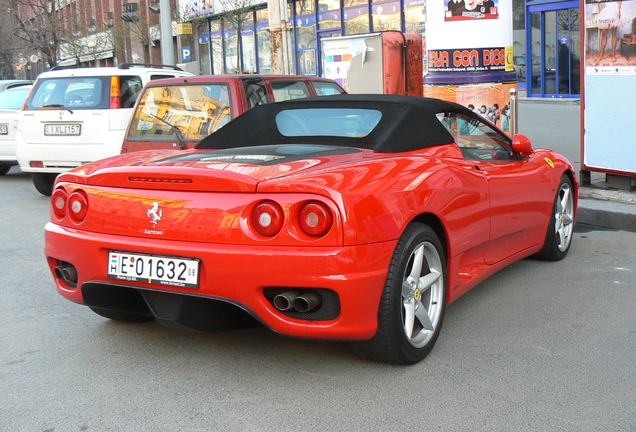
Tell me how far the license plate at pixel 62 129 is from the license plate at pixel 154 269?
6.54 metres

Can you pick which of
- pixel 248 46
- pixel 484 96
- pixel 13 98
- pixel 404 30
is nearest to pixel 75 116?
pixel 13 98

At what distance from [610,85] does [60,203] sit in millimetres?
5967

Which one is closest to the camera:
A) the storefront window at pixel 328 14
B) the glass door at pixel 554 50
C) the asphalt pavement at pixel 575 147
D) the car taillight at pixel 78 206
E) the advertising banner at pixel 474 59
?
the car taillight at pixel 78 206

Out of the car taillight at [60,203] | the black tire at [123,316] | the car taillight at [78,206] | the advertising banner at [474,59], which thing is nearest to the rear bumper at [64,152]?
the advertising banner at [474,59]

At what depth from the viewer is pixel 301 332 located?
3.63 m

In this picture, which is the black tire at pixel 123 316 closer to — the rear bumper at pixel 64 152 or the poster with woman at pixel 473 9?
the rear bumper at pixel 64 152

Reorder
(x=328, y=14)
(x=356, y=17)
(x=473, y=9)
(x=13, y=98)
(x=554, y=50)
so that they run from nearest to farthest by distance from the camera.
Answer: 1. (x=473, y=9)
2. (x=13, y=98)
3. (x=554, y=50)
4. (x=356, y=17)
5. (x=328, y=14)

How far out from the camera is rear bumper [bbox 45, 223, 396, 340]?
3508mm

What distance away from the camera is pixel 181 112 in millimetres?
7922

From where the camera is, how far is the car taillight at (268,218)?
359 cm

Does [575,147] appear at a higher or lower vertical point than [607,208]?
higher

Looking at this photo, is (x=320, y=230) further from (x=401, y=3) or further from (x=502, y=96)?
(x=401, y=3)

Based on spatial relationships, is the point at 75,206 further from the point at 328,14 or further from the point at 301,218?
the point at 328,14

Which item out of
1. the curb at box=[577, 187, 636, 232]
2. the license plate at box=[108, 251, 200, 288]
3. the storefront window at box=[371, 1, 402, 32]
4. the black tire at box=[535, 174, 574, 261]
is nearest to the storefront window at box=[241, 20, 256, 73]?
the storefront window at box=[371, 1, 402, 32]
